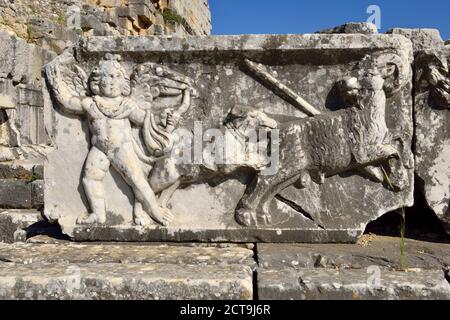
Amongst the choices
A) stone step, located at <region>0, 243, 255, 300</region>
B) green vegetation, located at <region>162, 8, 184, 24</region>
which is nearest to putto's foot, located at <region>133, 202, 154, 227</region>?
stone step, located at <region>0, 243, 255, 300</region>

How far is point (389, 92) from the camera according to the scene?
317 cm

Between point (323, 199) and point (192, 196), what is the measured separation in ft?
3.19

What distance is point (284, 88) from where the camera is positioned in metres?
3.24

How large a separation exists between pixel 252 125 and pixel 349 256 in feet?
3.68

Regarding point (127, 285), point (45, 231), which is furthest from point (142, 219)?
point (45, 231)

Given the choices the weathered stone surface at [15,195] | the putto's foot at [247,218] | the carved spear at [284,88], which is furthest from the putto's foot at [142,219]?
the weathered stone surface at [15,195]

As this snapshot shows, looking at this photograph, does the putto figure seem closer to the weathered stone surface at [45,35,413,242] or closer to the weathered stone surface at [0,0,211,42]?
the weathered stone surface at [45,35,413,242]

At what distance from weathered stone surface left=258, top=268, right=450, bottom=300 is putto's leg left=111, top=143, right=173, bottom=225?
987 millimetres

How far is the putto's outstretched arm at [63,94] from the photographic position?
3297 millimetres

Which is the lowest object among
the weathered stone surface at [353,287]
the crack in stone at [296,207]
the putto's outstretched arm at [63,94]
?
the weathered stone surface at [353,287]

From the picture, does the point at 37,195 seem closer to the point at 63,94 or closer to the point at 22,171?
the point at 22,171

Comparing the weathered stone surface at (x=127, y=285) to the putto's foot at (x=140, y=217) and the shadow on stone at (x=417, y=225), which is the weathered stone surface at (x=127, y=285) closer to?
the putto's foot at (x=140, y=217)

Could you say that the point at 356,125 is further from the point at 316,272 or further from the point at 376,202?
the point at 316,272

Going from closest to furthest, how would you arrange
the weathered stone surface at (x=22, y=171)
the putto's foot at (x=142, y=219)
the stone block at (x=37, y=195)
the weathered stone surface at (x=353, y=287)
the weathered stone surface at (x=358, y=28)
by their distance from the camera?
the weathered stone surface at (x=353, y=287) < the putto's foot at (x=142, y=219) < the weathered stone surface at (x=358, y=28) < the stone block at (x=37, y=195) < the weathered stone surface at (x=22, y=171)
